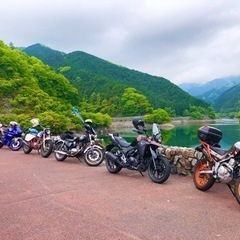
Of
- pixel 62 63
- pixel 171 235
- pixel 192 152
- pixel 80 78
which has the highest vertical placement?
pixel 62 63

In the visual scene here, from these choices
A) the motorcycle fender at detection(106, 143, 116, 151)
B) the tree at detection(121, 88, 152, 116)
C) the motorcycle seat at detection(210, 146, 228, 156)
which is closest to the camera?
the motorcycle seat at detection(210, 146, 228, 156)

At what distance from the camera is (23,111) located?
32.3 m

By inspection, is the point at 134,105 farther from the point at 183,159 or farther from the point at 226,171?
the point at 226,171

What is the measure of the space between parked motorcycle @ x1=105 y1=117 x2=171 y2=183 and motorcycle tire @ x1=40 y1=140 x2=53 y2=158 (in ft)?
8.89

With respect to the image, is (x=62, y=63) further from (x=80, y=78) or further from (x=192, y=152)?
(x=192, y=152)

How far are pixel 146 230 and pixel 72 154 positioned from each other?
4925 millimetres

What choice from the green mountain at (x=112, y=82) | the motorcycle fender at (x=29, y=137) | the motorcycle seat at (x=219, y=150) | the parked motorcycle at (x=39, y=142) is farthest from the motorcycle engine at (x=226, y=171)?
the green mountain at (x=112, y=82)

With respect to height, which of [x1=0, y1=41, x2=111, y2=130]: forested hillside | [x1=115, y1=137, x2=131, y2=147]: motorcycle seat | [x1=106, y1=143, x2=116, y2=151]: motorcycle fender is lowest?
[x1=106, y1=143, x2=116, y2=151]: motorcycle fender

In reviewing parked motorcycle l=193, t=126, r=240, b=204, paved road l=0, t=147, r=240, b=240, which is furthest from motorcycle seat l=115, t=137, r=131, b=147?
parked motorcycle l=193, t=126, r=240, b=204

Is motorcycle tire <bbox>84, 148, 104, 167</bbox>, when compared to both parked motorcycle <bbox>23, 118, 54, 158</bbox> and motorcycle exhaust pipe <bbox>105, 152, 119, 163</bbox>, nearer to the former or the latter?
motorcycle exhaust pipe <bbox>105, 152, 119, 163</bbox>

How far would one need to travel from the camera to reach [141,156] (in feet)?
19.3

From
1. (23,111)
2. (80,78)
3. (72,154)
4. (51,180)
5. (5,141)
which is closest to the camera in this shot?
(51,180)

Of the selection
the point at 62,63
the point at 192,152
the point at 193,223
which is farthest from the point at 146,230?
the point at 62,63

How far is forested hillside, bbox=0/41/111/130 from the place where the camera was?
28.6m
